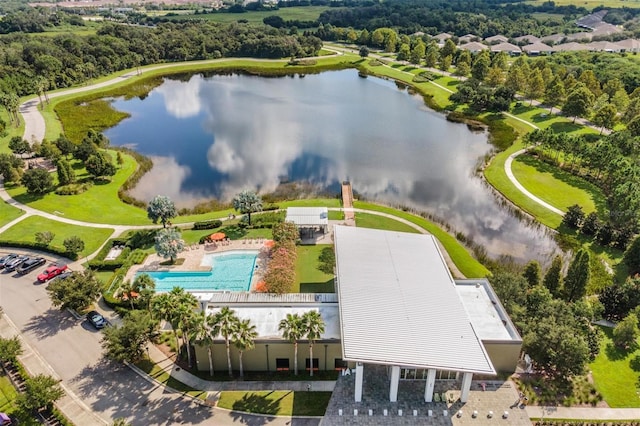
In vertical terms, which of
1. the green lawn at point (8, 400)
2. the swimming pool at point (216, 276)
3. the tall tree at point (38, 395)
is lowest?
the swimming pool at point (216, 276)

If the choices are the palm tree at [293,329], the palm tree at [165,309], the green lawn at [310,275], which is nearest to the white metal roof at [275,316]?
the palm tree at [293,329]

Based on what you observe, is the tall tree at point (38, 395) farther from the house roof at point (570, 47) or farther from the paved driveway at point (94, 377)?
the house roof at point (570, 47)

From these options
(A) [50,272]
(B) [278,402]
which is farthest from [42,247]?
(B) [278,402]

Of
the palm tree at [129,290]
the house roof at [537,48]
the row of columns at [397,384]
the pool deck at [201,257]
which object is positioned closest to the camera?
the row of columns at [397,384]

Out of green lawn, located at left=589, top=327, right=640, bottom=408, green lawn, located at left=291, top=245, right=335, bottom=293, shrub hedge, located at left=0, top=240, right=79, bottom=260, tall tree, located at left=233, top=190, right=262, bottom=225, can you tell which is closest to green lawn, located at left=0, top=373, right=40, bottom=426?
shrub hedge, located at left=0, top=240, right=79, bottom=260

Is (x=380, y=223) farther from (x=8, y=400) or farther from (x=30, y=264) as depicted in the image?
(x=8, y=400)

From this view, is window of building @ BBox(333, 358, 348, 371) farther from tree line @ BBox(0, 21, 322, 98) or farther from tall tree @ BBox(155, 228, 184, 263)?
tree line @ BBox(0, 21, 322, 98)
